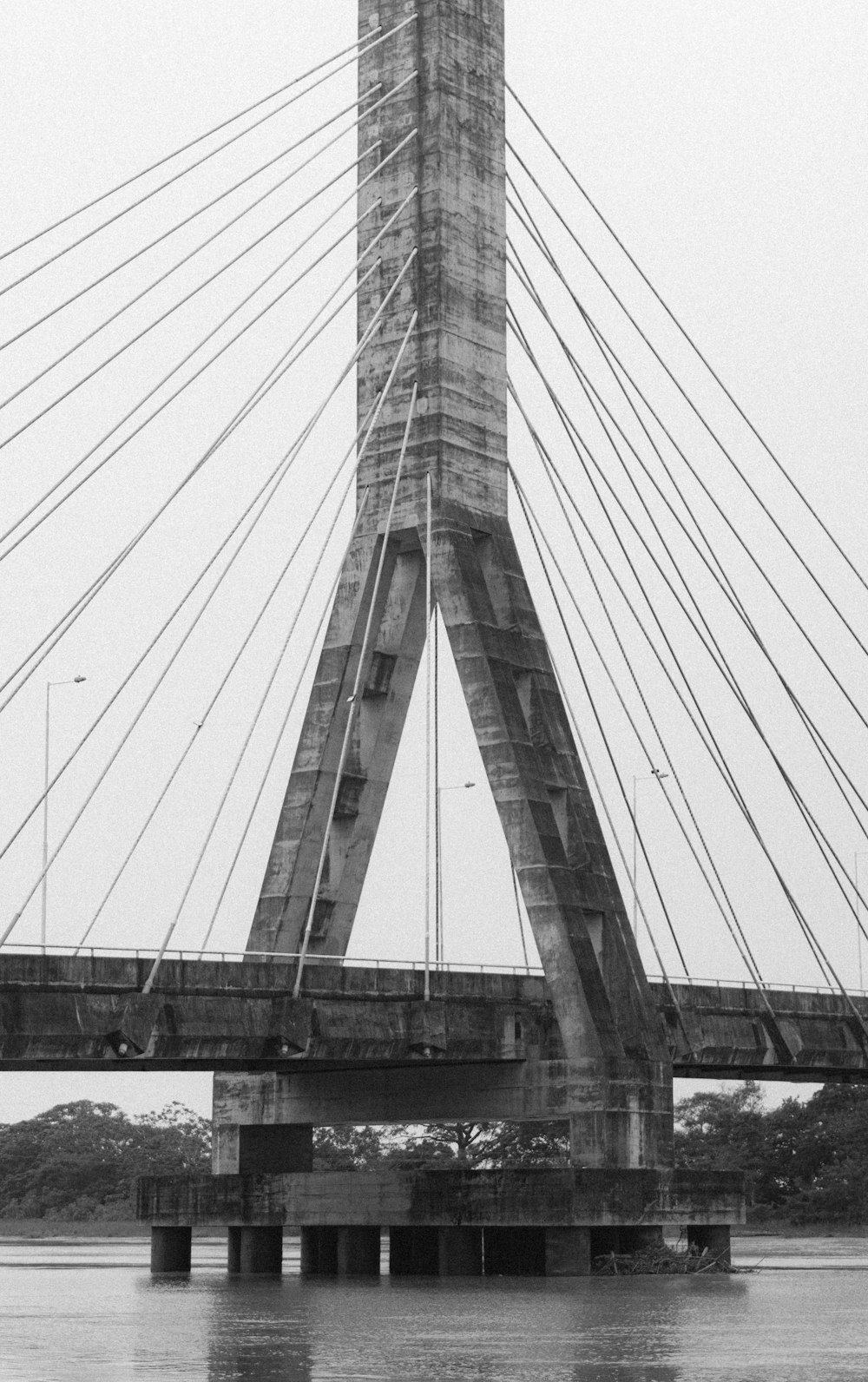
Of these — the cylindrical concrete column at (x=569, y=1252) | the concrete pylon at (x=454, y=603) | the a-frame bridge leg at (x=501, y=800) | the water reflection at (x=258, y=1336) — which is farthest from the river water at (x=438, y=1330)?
the concrete pylon at (x=454, y=603)

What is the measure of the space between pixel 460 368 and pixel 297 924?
42.0 feet

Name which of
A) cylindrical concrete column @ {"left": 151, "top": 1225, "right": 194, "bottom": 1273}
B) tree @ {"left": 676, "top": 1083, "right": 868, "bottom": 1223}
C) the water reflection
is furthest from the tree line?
the water reflection

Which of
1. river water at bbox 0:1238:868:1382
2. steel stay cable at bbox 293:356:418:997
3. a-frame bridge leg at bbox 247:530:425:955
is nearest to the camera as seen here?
river water at bbox 0:1238:868:1382

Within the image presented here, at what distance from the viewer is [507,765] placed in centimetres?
4772

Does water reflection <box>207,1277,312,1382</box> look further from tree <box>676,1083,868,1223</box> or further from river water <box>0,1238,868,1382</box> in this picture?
tree <box>676,1083,868,1223</box>

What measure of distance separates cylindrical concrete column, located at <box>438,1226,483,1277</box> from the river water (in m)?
1.39

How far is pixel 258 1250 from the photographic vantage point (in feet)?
166

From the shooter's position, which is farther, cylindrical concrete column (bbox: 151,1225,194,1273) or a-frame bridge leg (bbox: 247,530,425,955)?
cylindrical concrete column (bbox: 151,1225,194,1273)

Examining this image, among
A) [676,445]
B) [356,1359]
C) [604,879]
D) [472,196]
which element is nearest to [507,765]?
[604,879]

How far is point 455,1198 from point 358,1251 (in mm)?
4464

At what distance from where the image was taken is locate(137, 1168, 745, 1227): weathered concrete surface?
146ft

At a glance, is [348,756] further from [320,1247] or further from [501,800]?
[320,1247]

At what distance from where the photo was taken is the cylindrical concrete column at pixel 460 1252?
47.6 meters

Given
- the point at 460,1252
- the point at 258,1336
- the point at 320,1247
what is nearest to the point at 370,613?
the point at 460,1252
